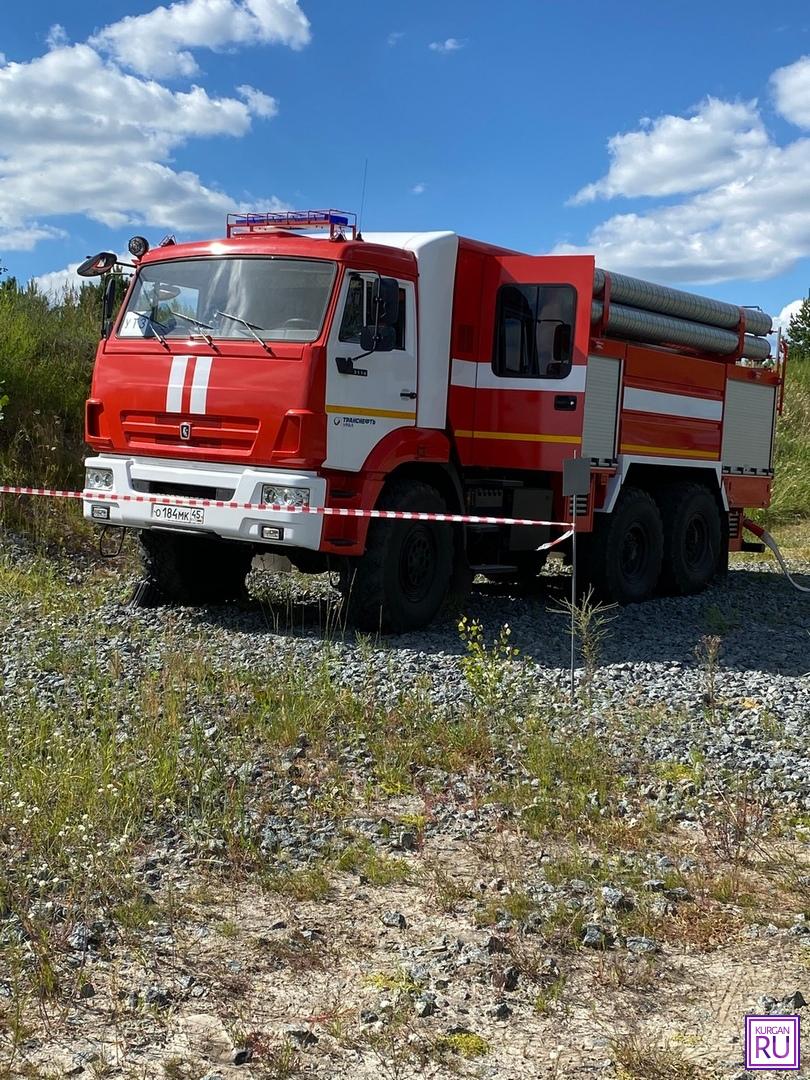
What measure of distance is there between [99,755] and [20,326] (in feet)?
37.0

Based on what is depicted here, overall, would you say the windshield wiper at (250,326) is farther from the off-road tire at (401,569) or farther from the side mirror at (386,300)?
the off-road tire at (401,569)

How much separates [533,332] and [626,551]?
267cm

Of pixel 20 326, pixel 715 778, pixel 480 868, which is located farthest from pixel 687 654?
pixel 20 326

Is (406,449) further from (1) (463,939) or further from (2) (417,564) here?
(1) (463,939)

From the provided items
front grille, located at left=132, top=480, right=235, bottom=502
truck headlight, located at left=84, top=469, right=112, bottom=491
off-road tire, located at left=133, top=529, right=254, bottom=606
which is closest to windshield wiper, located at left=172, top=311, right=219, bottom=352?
front grille, located at left=132, top=480, right=235, bottom=502

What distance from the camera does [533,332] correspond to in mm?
10359

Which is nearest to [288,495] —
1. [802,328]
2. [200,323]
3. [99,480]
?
[200,323]

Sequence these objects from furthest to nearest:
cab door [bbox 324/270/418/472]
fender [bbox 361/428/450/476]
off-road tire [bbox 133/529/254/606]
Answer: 1. off-road tire [bbox 133/529/254/606]
2. fender [bbox 361/428/450/476]
3. cab door [bbox 324/270/418/472]

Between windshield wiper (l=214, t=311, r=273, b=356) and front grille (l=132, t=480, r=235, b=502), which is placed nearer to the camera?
windshield wiper (l=214, t=311, r=273, b=356)

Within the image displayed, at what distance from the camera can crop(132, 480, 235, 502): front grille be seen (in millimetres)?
8898

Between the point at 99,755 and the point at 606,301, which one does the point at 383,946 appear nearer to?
the point at 99,755

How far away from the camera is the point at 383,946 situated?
164 inches

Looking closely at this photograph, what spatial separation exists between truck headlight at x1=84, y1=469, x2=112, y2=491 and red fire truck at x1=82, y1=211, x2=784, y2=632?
0.05 metres

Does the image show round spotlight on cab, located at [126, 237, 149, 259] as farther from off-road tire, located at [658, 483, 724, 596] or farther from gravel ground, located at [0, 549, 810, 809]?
off-road tire, located at [658, 483, 724, 596]
